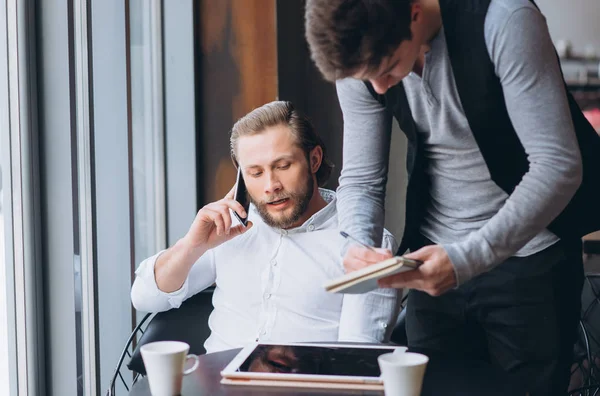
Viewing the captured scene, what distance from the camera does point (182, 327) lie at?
7.14ft

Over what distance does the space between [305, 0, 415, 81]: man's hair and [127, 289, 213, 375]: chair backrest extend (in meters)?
1.10

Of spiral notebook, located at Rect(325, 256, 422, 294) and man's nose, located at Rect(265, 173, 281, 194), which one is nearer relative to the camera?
spiral notebook, located at Rect(325, 256, 422, 294)

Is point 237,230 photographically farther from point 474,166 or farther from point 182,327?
point 474,166

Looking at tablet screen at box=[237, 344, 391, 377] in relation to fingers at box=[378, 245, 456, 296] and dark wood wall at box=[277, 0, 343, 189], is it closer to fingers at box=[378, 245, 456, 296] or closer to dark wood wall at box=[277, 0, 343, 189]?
fingers at box=[378, 245, 456, 296]

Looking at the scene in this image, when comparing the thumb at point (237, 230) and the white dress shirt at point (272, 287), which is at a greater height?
the thumb at point (237, 230)

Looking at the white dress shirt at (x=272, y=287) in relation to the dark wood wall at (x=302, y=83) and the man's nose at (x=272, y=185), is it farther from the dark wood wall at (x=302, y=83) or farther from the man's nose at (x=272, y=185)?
the dark wood wall at (x=302, y=83)

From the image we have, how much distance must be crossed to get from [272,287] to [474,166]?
2.52 ft

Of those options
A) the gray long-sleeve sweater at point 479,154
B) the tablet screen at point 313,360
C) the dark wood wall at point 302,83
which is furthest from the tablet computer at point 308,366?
the dark wood wall at point 302,83

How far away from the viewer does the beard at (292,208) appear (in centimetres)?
209

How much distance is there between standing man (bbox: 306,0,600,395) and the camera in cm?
129

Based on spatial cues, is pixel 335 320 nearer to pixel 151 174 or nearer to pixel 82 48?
pixel 82 48

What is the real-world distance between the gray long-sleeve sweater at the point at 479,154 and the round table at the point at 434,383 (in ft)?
0.66

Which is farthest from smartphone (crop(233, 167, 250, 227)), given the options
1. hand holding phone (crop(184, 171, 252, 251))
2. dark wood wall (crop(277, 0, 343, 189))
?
dark wood wall (crop(277, 0, 343, 189))

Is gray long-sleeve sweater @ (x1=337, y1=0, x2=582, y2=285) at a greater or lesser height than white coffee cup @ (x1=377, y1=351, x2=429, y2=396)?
greater
